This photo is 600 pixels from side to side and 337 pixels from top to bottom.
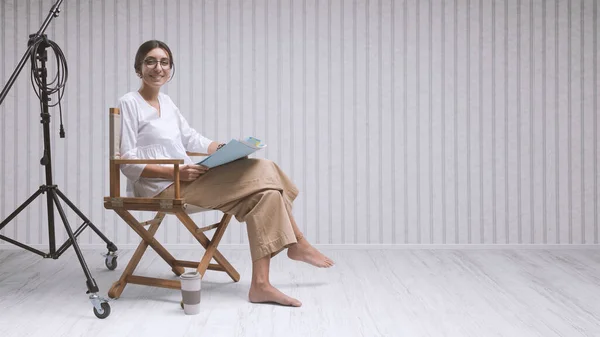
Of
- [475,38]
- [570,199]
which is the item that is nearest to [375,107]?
[475,38]

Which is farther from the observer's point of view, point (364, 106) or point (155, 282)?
point (364, 106)

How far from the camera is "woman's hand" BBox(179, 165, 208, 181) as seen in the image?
2.57 meters

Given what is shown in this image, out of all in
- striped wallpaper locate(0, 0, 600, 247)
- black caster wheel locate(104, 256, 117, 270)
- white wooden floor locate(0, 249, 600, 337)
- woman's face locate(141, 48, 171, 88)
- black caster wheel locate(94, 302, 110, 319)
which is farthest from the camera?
striped wallpaper locate(0, 0, 600, 247)

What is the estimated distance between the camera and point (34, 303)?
2.55 metres

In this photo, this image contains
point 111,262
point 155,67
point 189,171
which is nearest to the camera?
point 189,171

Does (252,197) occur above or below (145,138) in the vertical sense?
below

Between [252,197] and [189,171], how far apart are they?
0.31 metres

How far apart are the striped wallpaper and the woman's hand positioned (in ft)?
4.54

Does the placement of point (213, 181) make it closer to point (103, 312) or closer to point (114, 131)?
point (114, 131)

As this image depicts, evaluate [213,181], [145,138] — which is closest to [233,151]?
[213,181]

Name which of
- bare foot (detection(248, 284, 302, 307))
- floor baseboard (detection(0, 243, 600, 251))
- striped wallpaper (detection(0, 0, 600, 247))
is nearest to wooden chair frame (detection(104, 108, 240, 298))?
bare foot (detection(248, 284, 302, 307))

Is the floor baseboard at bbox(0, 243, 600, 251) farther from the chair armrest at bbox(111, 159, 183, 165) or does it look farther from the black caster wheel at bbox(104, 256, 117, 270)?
the chair armrest at bbox(111, 159, 183, 165)

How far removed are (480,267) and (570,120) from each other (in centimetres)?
140

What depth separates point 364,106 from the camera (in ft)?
13.0
